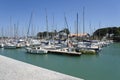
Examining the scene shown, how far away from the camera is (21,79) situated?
7672mm

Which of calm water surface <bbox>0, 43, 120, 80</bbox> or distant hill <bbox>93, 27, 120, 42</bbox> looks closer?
calm water surface <bbox>0, 43, 120, 80</bbox>

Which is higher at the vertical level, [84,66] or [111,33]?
[111,33]

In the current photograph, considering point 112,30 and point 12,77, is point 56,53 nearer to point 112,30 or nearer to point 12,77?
point 12,77

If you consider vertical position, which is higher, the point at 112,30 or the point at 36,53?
the point at 112,30

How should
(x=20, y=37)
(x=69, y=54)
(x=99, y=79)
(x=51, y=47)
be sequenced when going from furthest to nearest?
1. (x=20, y=37)
2. (x=51, y=47)
3. (x=69, y=54)
4. (x=99, y=79)

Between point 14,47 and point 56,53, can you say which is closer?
point 56,53

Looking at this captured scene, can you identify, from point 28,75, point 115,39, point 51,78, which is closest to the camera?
point 51,78

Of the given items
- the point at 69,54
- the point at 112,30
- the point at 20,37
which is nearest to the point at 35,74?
the point at 69,54

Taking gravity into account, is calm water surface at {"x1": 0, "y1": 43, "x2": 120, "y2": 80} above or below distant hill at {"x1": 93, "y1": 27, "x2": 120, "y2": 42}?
below

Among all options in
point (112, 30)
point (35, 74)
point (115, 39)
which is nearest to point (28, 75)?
point (35, 74)

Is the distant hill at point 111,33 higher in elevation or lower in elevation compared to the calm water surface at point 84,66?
higher

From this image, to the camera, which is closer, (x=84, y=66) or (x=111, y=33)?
(x=84, y=66)

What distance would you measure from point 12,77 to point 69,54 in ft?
71.9

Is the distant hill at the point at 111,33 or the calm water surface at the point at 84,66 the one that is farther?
the distant hill at the point at 111,33
